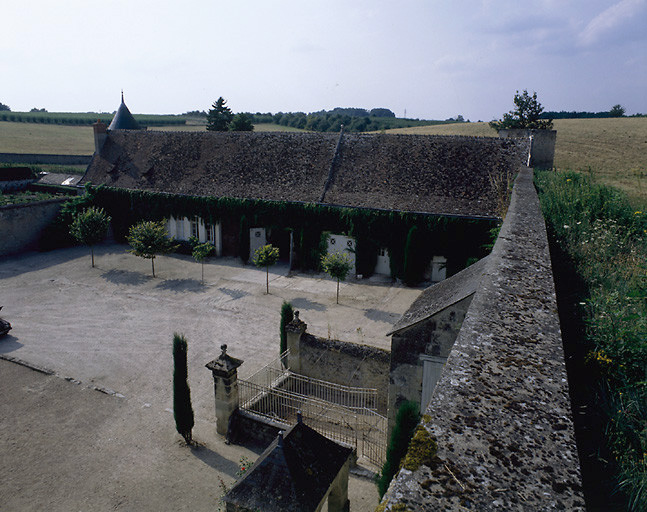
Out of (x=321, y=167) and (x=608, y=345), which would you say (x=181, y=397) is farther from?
(x=321, y=167)

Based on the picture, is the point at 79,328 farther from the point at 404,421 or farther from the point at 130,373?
the point at 404,421

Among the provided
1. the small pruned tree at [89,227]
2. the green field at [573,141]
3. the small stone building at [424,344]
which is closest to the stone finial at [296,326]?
the small stone building at [424,344]

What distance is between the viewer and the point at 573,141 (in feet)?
172

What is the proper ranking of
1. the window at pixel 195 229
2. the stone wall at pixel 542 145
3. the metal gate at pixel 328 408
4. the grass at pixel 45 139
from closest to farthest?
the metal gate at pixel 328 408, the window at pixel 195 229, the stone wall at pixel 542 145, the grass at pixel 45 139

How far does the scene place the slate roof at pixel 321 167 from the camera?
21.9 meters

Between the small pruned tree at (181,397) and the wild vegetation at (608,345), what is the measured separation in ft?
27.0

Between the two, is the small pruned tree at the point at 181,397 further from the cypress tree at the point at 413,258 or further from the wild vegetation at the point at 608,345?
the cypress tree at the point at 413,258

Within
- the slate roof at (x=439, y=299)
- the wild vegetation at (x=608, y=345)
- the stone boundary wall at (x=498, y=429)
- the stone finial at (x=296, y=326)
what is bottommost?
the stone finial at (x=296, y=326)

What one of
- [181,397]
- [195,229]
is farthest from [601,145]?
[181,397]

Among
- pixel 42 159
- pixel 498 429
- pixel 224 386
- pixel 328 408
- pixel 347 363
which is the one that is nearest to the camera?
pixel 498 429

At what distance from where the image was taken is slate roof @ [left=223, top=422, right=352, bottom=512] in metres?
6.53

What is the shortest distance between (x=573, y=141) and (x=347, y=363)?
5189cm

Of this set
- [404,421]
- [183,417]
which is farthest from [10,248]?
[404,421]

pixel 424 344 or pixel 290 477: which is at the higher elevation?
pixel 424 344
